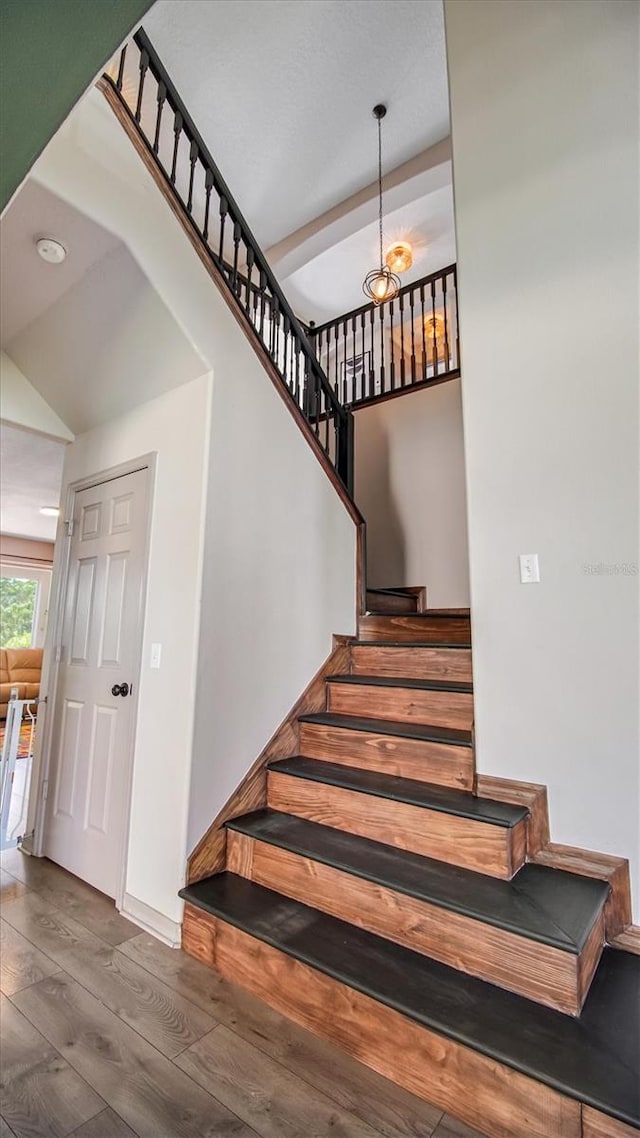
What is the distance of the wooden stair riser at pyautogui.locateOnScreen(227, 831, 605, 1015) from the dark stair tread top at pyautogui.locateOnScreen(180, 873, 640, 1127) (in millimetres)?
30

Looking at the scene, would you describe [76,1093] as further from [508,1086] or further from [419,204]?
[419,204]

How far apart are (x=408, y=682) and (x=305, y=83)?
3.75m

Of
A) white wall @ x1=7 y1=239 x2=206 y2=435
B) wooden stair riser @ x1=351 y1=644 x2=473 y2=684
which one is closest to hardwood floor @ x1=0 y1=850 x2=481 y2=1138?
wooden stair riser @ x1=351 y1=644 x2=473 y2=684

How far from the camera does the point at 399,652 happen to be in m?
2.69

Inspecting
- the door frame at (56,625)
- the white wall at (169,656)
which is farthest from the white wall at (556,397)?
the door frame at (56,625)

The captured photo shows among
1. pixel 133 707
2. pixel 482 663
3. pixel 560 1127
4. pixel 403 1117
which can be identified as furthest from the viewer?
pixel 133 707

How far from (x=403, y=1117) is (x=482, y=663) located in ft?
4.36

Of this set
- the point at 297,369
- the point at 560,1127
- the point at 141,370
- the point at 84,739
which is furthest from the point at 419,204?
the point at 560,1127

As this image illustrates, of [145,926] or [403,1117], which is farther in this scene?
[145,926]

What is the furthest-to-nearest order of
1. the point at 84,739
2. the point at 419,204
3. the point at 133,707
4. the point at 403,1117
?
the point at 419,204 → the point at 84,739 → the point at 133,707 → the point at 403,1117

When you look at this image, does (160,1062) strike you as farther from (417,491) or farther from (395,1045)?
(417,491)

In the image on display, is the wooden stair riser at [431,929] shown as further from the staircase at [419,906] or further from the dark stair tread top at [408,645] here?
the dark stair tread top at [408,645]

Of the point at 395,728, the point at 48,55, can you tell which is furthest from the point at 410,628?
the point at 48,55

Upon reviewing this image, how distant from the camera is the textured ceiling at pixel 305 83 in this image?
9.14 ft
